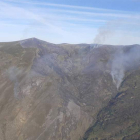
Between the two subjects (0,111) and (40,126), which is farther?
(0,111)

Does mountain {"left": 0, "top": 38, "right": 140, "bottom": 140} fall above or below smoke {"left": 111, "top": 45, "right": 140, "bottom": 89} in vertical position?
below

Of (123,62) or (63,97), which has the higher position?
(123,62)

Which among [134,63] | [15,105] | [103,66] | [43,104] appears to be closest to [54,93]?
[43,104]

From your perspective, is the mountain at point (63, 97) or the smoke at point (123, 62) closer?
the mountain at point (63, 97)

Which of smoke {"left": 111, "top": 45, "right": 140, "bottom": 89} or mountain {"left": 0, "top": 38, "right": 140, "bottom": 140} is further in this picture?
smoke {"left": 111, "top": 45, "right": 140, "bottom": 89}

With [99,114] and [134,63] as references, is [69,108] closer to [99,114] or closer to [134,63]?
[99,114]
